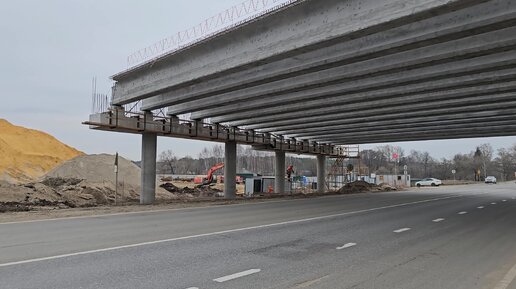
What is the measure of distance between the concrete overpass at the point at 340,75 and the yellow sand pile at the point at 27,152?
82.3ft

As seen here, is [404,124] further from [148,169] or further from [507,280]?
[507,280]

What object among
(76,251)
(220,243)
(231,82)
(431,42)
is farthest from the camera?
(231,82)

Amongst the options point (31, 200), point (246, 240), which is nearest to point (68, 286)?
point (246, 240)

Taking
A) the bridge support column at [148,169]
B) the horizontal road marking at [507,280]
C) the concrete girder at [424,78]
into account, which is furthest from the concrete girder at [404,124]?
the horizontal road marking at [507,280]

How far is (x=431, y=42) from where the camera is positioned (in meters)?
12.1

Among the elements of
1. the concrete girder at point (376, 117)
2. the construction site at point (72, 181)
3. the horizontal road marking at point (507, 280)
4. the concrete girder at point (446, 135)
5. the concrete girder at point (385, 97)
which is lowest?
the horizontal road marking at point (507, 280)

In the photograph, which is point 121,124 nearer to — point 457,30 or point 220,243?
point 220,243

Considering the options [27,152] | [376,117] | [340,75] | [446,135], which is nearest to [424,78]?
[340,75]

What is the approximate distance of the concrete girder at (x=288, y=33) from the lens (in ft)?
35.2

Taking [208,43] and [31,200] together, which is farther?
[31,200]

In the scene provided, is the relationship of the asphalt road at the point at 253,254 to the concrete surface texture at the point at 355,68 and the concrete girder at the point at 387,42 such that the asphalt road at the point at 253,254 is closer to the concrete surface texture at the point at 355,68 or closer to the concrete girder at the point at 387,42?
the concrete girder at the point at 387,42

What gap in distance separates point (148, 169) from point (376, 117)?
1538cm

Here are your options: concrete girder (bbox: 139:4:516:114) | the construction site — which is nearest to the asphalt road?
concrete girder (bbox: 139:4:516:114)

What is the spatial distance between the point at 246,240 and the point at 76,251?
12.1 feet
